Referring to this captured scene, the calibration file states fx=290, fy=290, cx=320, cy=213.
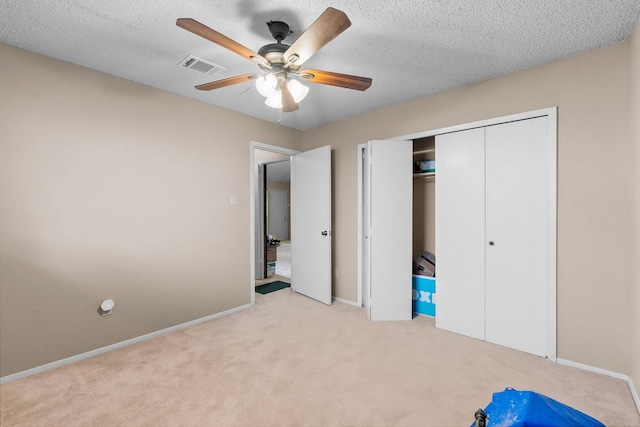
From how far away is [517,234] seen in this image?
251cm

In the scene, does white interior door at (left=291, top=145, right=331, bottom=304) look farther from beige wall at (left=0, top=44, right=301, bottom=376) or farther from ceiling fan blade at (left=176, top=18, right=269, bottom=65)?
ceiling fan blade at (left=176, top=18, right=269, bottom=65)

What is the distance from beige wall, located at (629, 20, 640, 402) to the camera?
71.2 inches

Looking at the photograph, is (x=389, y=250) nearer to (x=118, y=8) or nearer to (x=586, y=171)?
(x=586, y=171)

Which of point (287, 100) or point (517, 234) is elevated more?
point (287, 100)

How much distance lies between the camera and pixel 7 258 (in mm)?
2096

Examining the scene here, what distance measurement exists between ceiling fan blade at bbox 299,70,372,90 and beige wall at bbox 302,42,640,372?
1490 millimetres

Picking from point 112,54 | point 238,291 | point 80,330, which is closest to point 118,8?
point 112,54

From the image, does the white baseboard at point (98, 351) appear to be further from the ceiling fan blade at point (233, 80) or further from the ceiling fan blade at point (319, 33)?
the ceiling fan blade at point (319, 33)

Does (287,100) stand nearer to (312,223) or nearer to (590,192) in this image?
(312,223)

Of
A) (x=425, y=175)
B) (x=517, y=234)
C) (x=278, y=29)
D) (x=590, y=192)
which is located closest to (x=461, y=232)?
(x=517, y=234)

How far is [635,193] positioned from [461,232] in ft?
3.95

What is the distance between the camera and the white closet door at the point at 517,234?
7.90 feet

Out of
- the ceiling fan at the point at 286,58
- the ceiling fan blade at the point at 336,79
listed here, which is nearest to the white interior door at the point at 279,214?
the ceiling fan at the point at 286,58

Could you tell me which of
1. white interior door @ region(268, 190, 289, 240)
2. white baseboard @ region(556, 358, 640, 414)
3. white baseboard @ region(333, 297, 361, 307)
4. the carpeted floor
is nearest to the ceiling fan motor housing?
the carpeted floor
